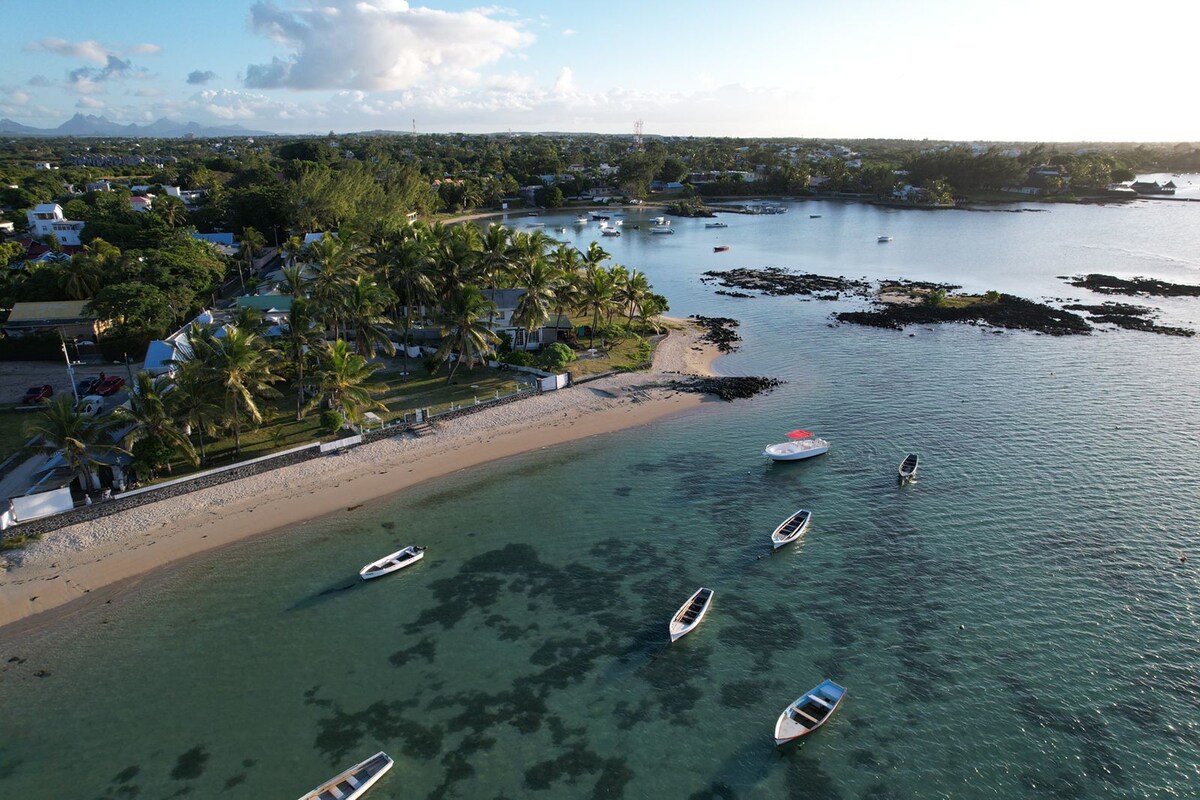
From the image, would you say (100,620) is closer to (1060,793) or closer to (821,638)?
(821,638)

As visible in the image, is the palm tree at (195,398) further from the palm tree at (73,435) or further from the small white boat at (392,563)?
the small white boat at (392,563)

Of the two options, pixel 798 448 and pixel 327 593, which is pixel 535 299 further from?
pixel 327 593

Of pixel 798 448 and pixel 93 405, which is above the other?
pixel 93 405

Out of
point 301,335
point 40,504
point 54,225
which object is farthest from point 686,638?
point 54,225

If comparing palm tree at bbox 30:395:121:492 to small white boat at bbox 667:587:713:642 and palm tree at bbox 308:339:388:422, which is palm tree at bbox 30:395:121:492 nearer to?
palm tree at bbox 308:339:388:422

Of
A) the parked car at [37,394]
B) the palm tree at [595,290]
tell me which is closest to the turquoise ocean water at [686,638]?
the palm tree at [595,290]

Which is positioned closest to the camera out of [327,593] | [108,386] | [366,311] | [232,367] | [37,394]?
[327,593]
